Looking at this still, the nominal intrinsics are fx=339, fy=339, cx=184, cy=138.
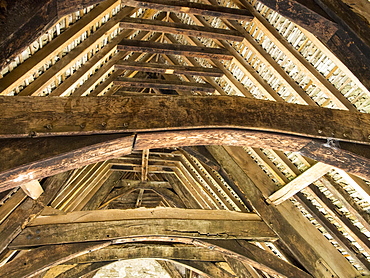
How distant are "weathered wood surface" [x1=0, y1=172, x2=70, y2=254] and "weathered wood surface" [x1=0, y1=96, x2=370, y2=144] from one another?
7.77 ft

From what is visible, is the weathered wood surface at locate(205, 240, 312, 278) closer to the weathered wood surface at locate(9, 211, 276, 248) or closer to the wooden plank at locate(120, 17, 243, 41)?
the weathered wood surface at locate(9, 211, 276, 248)

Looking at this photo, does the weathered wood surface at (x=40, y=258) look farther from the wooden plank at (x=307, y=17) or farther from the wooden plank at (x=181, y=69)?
the wooden plank at (x=307, y=17)

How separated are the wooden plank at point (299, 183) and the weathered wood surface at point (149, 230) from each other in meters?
0.49

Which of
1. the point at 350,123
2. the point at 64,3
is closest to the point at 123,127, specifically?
the point at 64,3

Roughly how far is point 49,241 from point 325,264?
136 inches

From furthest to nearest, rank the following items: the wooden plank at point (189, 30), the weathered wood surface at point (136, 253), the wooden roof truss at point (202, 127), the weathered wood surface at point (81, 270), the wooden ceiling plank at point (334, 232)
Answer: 1. the weathered wood surface at point (81, 270)
2. the weathered wood surface at point (136, 253)
3. the wooden ceiling plank at point (334, 232)
4. the wooden plank at point (189, 30)
5. the wooden roof truss at point (202, 127)

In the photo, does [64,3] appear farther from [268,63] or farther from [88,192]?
[88,192]

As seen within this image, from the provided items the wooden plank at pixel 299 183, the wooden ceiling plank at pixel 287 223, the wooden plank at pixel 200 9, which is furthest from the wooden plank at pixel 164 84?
the wooden plank at pixel 299 183

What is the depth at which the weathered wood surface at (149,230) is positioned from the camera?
14.3 ft

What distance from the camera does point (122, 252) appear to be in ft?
17.3

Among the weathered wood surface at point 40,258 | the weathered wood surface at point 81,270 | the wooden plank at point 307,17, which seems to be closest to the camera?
the wooden plank at point 307,17

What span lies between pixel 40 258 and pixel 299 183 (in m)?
3.27

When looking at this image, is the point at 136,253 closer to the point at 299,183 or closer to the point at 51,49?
the point at 299,183

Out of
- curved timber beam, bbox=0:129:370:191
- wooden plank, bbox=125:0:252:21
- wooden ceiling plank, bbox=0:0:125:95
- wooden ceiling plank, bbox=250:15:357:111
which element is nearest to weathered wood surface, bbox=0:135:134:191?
curved timber beam, bbox=0:129:370:191
